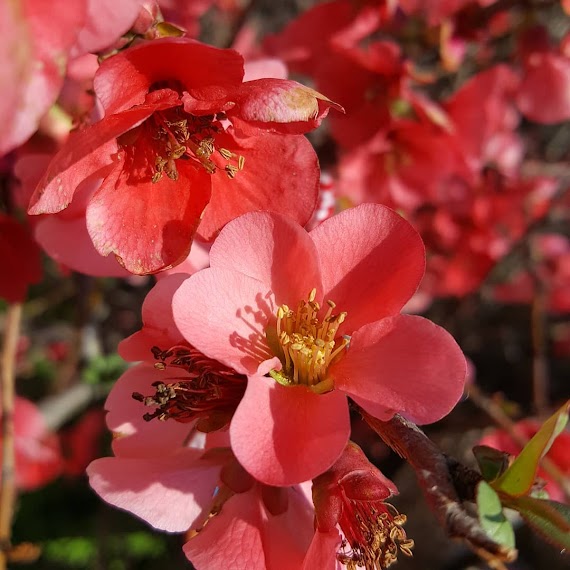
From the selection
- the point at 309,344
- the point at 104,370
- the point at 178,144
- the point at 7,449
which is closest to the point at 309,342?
the point at 309,344

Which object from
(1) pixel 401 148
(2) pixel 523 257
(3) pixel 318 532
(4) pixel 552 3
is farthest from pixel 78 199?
(2) pixel 523 257

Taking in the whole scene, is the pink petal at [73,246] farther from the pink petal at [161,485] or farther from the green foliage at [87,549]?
the green foliage at [87,549]

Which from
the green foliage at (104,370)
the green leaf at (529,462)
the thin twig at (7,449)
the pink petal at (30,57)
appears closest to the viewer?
the pink petal at (30,57)

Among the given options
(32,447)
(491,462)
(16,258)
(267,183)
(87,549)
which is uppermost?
(267,183)

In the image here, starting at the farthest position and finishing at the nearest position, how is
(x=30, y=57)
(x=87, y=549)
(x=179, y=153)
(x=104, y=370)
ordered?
(x=87, y=549)
(x=104, y=370)
(x=179, y=153)
(x=30, y=57)

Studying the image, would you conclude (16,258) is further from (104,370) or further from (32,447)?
(32,447)

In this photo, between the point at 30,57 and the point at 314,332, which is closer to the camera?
the point at 30,57

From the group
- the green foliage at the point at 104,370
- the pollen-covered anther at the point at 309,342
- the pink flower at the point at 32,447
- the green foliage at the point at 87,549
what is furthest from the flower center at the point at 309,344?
the green foliage at the point at 87,549

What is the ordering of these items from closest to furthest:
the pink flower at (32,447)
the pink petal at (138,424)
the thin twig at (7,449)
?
the pink petal at (138,424) → the thin twig at (7,449) → the pink flower at (32,447)
